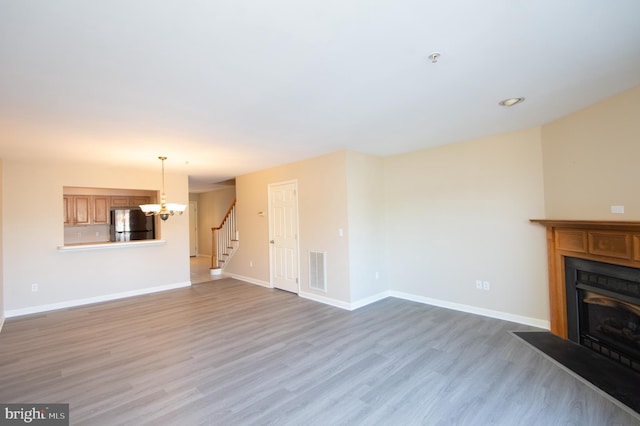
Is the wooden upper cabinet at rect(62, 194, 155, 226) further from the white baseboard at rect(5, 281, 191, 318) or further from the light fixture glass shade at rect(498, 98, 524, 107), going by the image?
the light fixture glass shade at rect(498, 98, 524, 107)

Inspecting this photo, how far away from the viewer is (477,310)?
13.5 feet

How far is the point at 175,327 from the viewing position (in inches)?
154

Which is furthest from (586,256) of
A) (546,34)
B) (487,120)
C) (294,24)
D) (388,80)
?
(294,24)

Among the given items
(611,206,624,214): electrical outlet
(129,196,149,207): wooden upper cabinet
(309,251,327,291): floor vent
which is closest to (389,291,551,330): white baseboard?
(309,251,327,291): floor vent

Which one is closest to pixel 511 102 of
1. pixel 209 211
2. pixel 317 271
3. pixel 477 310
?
pixel 477 310

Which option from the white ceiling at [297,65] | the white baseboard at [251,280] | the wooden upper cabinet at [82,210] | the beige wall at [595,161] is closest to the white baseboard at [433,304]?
the white baseboard at [251,280]

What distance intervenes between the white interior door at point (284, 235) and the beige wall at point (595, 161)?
149 inches

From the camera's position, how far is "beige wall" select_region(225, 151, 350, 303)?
4.59 m

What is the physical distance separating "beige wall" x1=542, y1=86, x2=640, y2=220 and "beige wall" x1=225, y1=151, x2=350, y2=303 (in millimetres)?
2647

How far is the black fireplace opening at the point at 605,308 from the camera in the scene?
261 cm

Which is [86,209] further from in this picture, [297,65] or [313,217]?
[297,65]

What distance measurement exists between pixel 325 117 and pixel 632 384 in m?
3.57

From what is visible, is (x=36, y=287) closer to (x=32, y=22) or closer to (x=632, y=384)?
(x=32, y=22)

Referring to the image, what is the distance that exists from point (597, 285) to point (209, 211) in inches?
401
